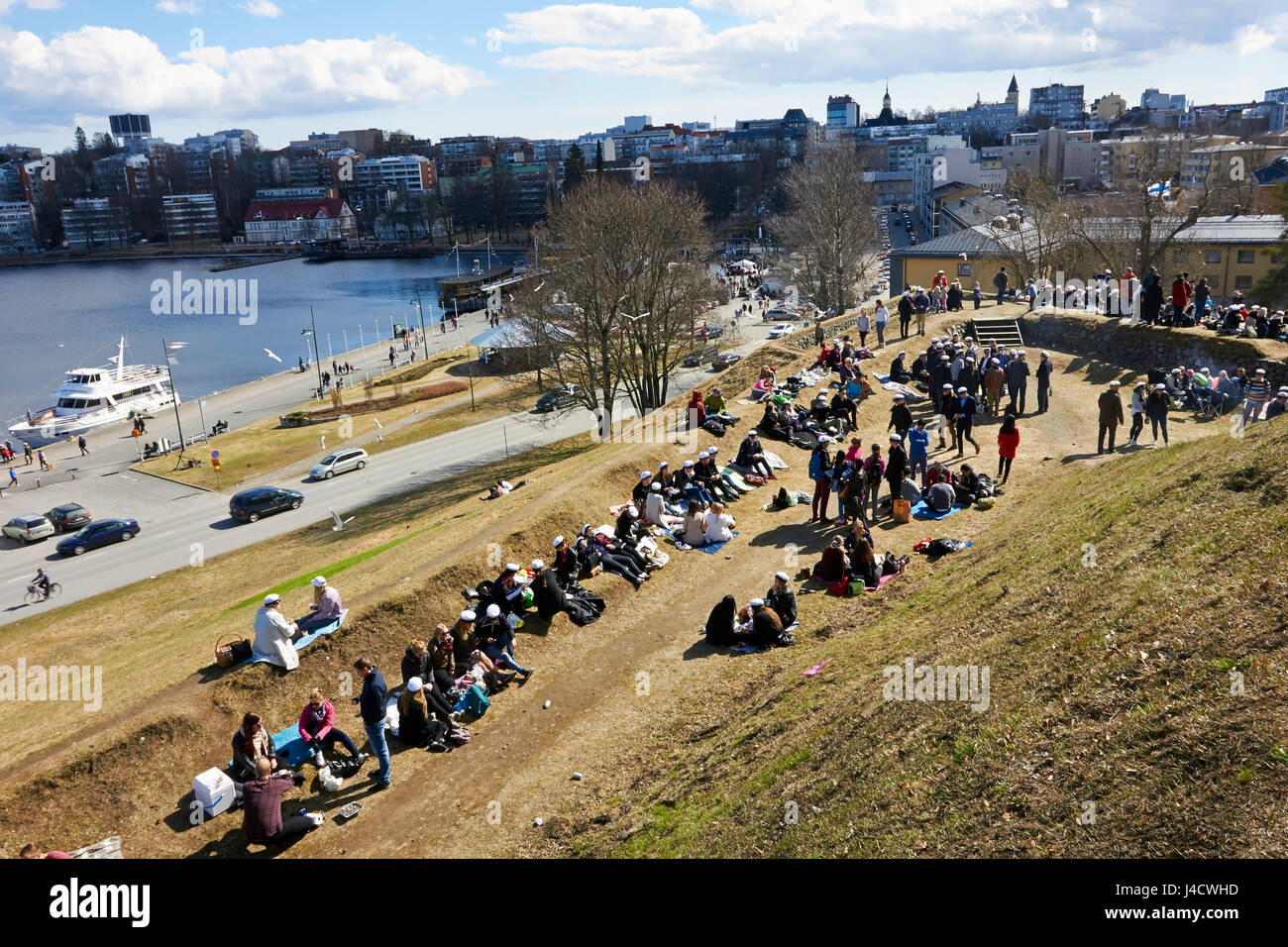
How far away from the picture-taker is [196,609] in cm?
2542

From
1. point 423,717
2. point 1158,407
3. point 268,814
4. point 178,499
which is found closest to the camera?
point 268,814

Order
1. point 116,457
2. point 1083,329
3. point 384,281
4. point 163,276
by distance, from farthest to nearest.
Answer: point 163,276 < point 384,281 < point 116,457 < point 1083,329

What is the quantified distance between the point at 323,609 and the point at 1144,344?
2656cm

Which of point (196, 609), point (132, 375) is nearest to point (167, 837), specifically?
point (196, 609)

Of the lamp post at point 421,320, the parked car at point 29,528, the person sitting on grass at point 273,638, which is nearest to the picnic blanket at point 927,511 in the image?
the person sitting on grass at point 273,638

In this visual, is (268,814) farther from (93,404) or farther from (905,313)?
(93,404)

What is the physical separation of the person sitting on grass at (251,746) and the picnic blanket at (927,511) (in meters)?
13.1

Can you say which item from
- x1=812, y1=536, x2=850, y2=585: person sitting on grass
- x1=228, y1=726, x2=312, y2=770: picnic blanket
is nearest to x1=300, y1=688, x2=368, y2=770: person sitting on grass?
x1=228, y1=726, x2=312, y2=770: picnic blanket

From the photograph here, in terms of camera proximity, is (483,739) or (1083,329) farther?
(1083,329)

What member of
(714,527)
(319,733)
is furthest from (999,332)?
(319,733)

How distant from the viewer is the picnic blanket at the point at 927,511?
61.7 feet

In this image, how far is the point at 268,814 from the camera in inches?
437
